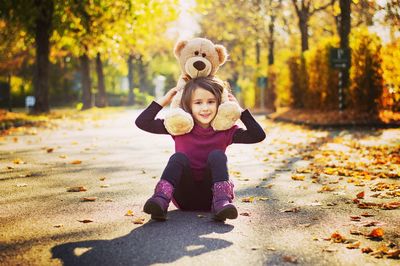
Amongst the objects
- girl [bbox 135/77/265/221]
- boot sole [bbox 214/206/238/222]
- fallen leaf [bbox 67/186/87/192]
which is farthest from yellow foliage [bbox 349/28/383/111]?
boot sole [bbox 214/206/238/222]

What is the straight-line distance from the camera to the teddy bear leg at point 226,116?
4.73 m

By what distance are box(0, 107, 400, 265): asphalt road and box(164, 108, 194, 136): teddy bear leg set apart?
759mm

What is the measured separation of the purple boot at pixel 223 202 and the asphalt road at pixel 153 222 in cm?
10

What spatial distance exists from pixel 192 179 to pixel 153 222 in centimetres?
53

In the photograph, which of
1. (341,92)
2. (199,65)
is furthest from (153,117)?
(341,92)

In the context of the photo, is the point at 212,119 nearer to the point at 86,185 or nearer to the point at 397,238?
the point at 397,238

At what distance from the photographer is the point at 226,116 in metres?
4.75

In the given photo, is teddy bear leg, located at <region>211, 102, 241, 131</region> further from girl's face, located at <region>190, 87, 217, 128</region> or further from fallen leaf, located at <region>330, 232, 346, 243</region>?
fallen leaf, located at <region>330, 232, 346, 243</region>

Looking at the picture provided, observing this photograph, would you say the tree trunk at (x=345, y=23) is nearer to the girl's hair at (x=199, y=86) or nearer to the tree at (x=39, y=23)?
the tree at (x=39, y=23)

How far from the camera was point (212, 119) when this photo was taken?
15.9 feet

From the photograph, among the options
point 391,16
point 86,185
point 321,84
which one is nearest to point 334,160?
point 391,16

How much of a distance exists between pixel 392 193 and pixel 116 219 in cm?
318

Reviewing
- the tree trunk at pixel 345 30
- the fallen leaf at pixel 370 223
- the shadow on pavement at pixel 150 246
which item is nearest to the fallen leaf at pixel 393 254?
the fallen leaf at pixel 370 223

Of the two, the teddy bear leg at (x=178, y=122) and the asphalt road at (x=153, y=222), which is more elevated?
the teddy bear leg at (x=178, y=122)
